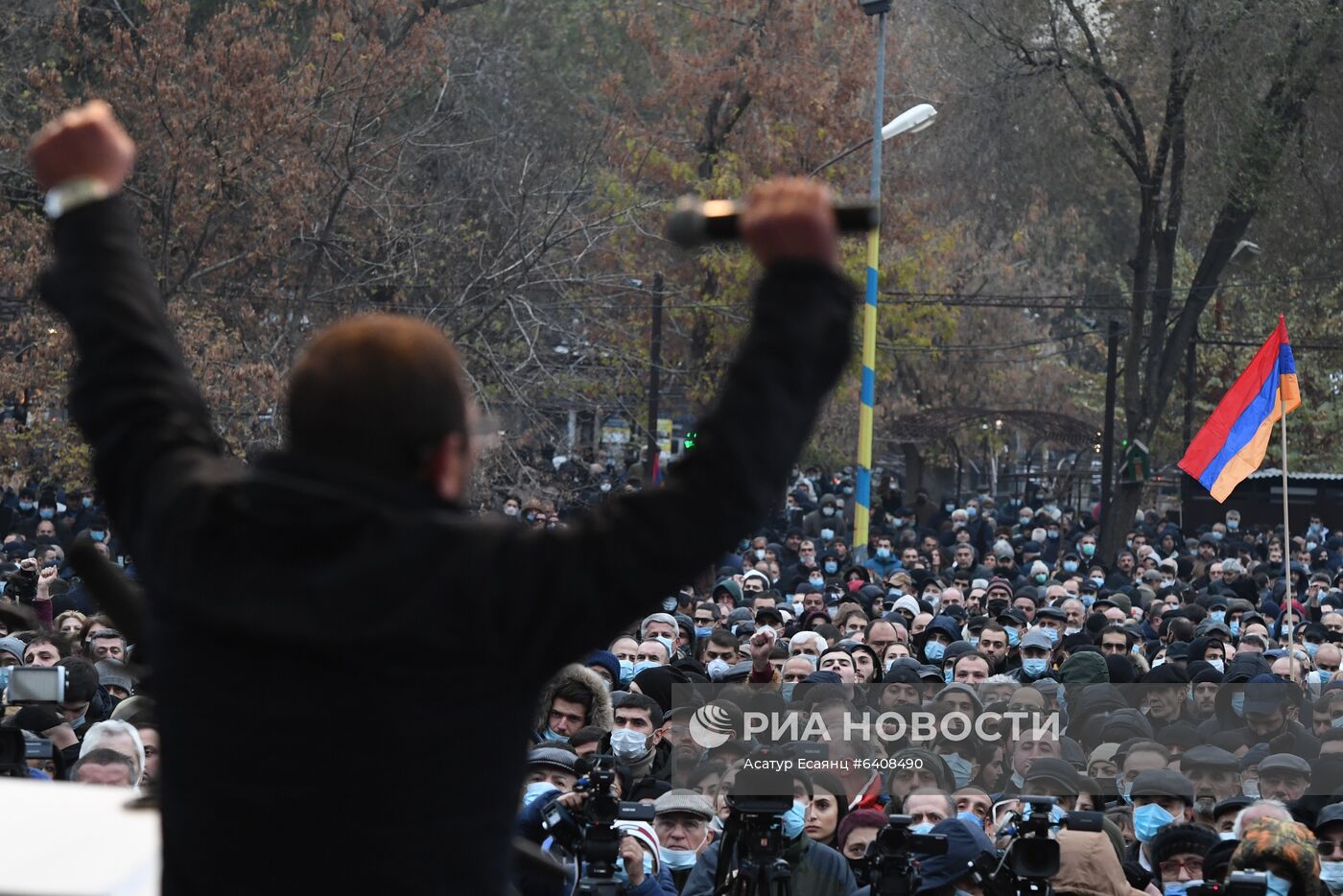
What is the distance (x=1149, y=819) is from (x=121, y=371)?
792 centimetres

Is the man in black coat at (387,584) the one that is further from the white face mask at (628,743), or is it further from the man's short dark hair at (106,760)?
the white face mask at (628,743)

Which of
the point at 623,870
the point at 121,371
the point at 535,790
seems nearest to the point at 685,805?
the point at 535,790

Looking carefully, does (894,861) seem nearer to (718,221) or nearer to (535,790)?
(535,790)

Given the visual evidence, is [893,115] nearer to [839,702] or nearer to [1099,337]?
[1099,337]

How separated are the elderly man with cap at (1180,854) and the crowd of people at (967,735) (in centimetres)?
1

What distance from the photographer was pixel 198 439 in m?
2.48

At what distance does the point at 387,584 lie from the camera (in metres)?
2.18

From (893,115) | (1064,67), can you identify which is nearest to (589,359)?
(1064,67)

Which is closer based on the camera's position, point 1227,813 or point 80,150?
point 80,150

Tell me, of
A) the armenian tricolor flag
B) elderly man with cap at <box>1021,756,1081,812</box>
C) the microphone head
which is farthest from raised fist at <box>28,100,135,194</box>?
the armenian tricolor flag

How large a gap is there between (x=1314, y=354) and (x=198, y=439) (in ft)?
150

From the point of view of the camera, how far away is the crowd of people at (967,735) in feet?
24.7

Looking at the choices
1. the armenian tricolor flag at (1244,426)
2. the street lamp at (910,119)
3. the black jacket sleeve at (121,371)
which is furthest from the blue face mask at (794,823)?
the street lamp at (910,119)

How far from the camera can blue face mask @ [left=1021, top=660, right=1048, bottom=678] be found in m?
14.5
